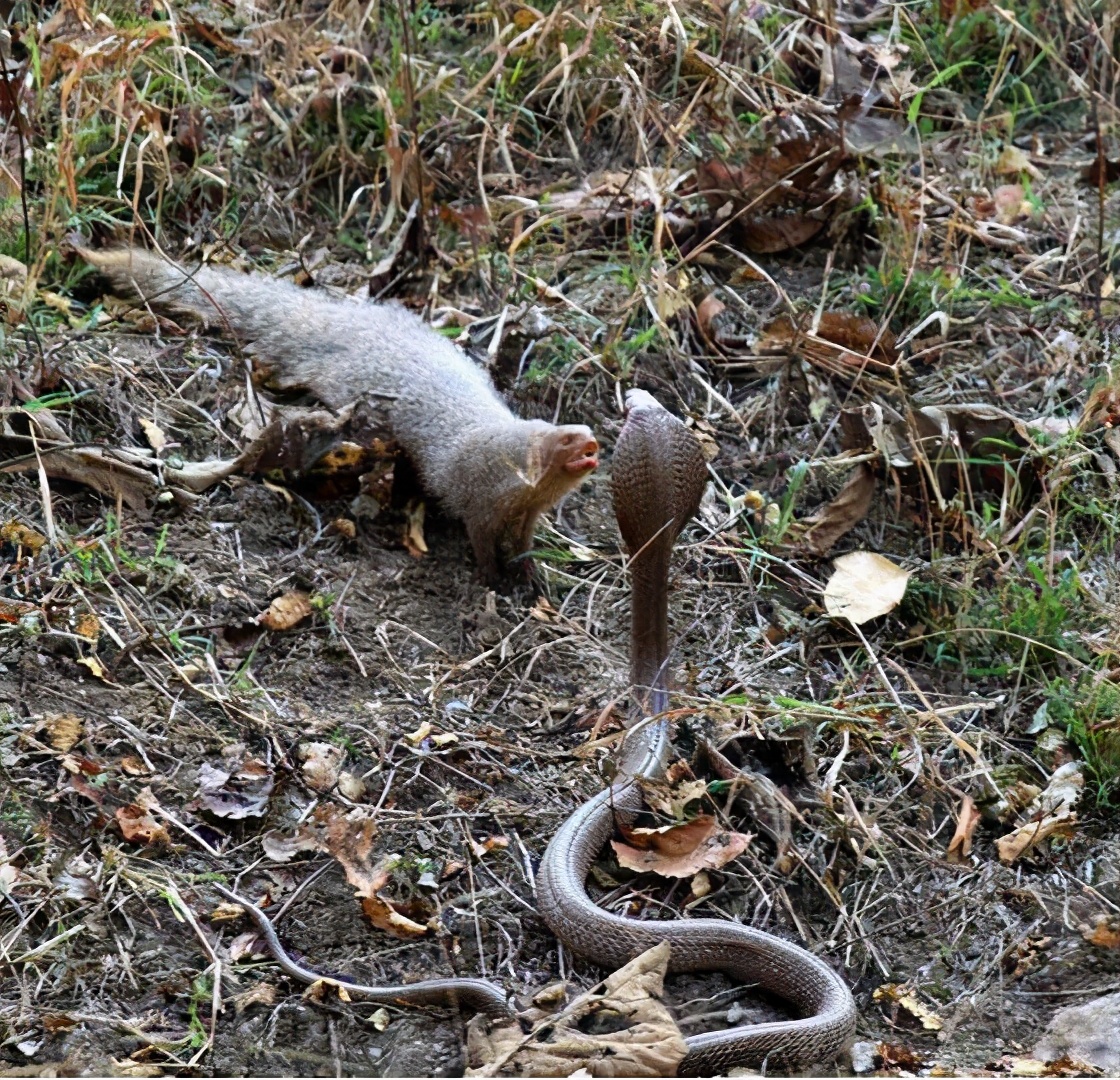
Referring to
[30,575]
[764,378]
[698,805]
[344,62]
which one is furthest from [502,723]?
[344,62]

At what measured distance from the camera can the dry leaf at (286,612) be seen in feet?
11.1

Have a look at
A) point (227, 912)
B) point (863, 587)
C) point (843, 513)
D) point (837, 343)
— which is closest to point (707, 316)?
point (837, 343)

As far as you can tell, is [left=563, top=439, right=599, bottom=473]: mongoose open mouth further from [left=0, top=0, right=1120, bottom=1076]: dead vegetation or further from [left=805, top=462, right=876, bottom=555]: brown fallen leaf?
[left=805, top=462, right=876, bottom=555]: brown fallen leaf

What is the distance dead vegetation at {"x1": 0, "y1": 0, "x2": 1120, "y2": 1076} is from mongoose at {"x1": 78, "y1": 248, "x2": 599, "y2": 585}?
128 millimetres

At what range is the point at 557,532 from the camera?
3.95m

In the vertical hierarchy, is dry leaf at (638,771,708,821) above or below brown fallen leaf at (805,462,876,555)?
below

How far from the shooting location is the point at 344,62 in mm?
5004

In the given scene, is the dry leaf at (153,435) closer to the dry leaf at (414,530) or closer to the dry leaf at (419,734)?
the dry leaf at (414,530)

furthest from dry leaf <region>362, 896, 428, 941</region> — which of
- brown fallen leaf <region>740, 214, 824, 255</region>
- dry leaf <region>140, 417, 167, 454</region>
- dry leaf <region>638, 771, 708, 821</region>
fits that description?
brown fallen leaf <region>740, 214, 824, 255</region>

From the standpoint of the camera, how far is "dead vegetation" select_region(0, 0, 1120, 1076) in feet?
9.02

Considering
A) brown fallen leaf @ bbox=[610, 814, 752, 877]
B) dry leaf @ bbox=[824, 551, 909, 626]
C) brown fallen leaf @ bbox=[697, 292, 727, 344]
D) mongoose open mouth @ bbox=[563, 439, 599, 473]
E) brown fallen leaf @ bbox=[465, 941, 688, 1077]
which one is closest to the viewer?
brown fallen leaf @ bbox=[465, 941, 688, 1077]

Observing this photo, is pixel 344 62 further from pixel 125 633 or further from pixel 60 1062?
pixel 60 1062

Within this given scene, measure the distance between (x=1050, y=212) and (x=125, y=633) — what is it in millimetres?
3471

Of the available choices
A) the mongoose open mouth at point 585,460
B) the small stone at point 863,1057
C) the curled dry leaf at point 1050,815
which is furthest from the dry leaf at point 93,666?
the curled dry leaf at point 1050,815
